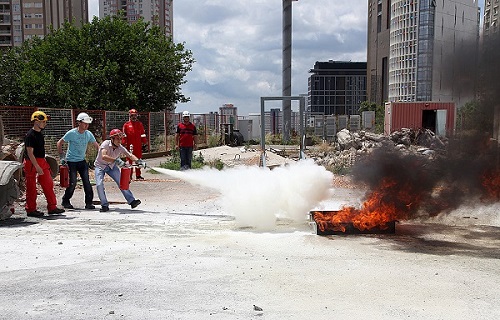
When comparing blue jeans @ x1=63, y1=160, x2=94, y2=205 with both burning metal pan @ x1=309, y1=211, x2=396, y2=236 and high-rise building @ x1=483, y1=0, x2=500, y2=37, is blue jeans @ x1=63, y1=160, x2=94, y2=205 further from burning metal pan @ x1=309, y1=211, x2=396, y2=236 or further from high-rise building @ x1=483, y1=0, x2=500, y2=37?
high-rise building @ x1=483, y1=0, x2=500, y2=37

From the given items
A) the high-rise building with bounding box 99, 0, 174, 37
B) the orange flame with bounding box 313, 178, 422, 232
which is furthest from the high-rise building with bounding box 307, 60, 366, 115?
the orange flame with bounding box 313, 178, 422, 232

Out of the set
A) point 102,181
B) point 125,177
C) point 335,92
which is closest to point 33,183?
point 102,181

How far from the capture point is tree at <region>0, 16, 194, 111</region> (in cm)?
2877

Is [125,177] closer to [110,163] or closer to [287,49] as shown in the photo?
[110,163]

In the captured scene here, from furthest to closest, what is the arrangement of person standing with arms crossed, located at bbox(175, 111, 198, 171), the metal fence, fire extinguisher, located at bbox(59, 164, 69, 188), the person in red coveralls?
the metal fence < person standing with arms crossed, located at bbox(175, 111, 198, 171) < the person in red coveralls < fire extinguisher, located at bbox(59, 164, 69, 188)

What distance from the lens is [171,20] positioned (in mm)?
146375

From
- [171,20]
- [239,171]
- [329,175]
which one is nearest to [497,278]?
[329,175]

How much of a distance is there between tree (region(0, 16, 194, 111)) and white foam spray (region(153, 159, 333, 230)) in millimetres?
21993

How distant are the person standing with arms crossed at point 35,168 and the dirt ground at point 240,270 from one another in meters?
0.37

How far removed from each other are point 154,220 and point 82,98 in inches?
872

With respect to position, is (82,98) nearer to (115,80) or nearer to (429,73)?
(115,80)

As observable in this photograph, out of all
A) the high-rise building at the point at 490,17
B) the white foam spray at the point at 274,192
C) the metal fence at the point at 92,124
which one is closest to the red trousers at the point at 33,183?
the white foam spray at the point at 274,192

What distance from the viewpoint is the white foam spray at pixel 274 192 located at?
25.8 ft

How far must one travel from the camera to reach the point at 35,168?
28.4 ft
